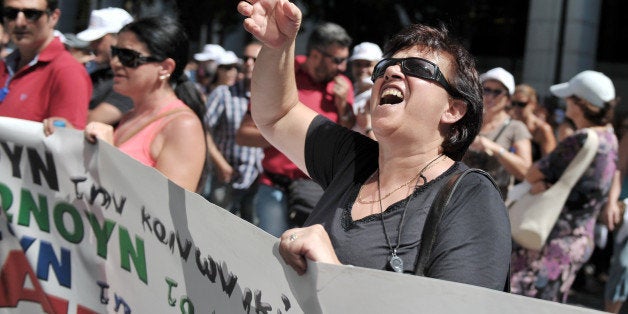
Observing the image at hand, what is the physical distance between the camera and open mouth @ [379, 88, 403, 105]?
99.3 inches

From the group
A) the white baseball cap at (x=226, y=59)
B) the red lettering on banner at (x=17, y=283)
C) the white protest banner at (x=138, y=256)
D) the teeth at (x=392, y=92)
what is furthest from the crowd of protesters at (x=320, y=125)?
the white baseball cap at (x=226, y=59)

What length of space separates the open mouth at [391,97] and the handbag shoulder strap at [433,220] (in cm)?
28

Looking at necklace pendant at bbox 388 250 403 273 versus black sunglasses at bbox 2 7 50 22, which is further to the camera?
black sunglasses at bbox 2 7 50 22

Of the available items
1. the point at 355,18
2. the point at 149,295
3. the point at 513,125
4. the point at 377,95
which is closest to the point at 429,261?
the point at 377,95

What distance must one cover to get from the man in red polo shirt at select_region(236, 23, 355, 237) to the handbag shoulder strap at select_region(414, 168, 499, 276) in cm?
357

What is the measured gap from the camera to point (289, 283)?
2.21 meters

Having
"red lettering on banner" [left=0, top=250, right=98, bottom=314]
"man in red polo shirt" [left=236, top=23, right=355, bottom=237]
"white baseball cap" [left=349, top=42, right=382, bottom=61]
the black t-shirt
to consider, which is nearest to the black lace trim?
the black t-shirt

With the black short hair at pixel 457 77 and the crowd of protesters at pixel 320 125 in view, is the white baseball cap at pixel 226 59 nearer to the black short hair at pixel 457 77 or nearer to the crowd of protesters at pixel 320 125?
the crowd of protesters at pixel 320 125

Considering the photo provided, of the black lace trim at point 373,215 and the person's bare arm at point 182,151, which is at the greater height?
the black lace trim at point 373,215

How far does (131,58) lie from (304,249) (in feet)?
6.70

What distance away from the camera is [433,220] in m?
2.30

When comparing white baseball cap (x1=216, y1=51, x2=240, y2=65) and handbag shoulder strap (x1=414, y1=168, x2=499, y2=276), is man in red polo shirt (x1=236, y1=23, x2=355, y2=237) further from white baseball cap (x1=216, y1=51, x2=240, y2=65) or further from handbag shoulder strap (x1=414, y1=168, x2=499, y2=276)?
white baseball cap (x1=216, y1=51, x2=240, y2=65)

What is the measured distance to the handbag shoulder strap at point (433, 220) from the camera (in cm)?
227

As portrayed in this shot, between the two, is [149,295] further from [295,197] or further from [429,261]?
[295,197]
